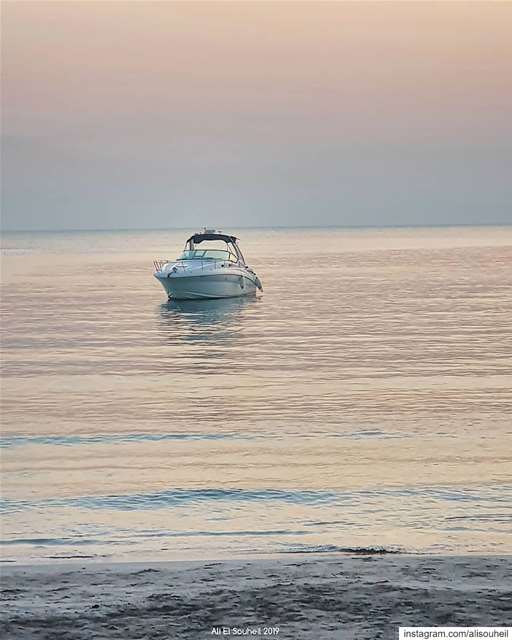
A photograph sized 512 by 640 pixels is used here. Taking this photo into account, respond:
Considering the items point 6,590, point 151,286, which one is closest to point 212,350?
point 6,590

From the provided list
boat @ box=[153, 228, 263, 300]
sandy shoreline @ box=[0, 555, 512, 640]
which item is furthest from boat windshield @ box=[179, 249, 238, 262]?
sandy shoreline @ box=[0, 555, 512, 640]

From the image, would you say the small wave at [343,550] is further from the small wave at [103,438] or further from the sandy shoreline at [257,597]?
the small wave at [103,438]

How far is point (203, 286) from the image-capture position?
4700 centimetres

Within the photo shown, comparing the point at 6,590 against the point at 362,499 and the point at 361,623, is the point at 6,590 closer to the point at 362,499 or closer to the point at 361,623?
the point at 361,623

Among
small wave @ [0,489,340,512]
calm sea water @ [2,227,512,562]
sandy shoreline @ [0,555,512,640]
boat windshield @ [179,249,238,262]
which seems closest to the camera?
sandy shoreline @ [0,555,512,640]

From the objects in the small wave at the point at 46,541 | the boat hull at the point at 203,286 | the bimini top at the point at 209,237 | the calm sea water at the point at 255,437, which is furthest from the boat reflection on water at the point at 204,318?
the small wave at the point at 46,541

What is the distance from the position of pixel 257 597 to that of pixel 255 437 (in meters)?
9.20

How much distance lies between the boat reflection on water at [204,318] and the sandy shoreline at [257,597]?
82.6 feet

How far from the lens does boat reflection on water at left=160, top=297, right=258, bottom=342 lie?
117 feet

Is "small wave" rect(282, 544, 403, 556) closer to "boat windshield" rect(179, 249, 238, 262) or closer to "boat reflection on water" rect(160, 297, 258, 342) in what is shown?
"boat reflection on water" rect(160, 297, 258, 342)

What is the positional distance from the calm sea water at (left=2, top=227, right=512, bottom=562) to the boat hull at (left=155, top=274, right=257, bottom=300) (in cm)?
730

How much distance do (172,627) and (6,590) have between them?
5.99 feet

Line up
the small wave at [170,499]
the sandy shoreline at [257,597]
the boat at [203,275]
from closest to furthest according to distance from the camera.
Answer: the sandy shoreline at [257,597] < the small wave at [170,499] < the boat at [203,275]

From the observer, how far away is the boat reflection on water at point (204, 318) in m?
35.7
